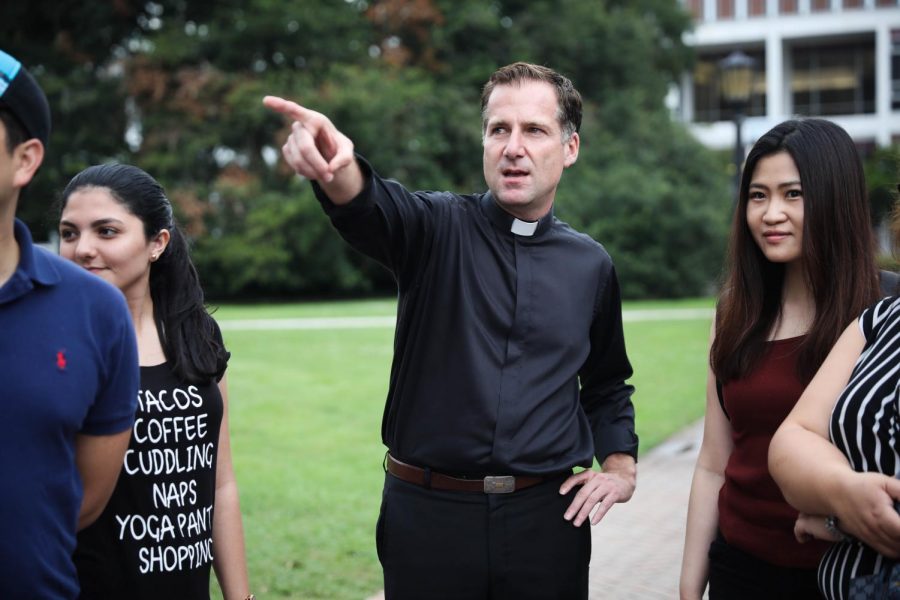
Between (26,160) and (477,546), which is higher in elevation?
(26,160)

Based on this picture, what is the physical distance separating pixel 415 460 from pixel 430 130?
26.6 meters

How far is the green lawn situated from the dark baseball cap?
13.4ft

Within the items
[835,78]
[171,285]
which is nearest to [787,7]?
[835,78]

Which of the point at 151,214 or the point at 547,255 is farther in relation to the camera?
the point at 547,255

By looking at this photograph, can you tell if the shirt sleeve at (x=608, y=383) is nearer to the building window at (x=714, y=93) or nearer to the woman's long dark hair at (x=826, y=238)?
the woman's long dark hair at (x=826, y=238)

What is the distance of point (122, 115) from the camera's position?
2877 centimetres

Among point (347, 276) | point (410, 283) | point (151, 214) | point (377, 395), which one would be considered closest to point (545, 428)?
point (410, 283)

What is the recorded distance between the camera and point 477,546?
293 cm

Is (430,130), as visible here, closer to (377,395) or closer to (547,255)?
(377,395)

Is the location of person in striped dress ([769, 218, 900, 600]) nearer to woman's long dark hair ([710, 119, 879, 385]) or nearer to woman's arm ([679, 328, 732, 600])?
woman's long dark hair ([710, 119, 879, 385])

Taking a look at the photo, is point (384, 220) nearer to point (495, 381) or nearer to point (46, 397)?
point (495, 381)

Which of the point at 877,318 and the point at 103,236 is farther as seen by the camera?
the point at 103,236

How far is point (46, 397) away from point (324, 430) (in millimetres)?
8355

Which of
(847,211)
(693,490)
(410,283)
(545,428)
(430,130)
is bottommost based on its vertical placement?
(693,490)
